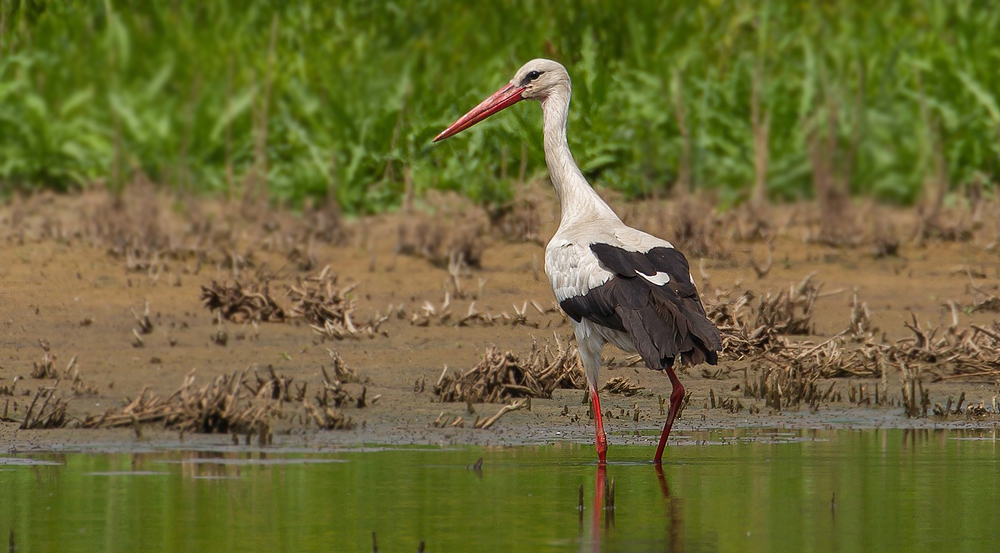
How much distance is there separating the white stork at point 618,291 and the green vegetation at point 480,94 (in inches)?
192

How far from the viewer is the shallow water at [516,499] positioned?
4895mm

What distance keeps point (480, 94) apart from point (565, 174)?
205 inches

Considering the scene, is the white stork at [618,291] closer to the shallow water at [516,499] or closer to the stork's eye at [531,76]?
the shallow water at [516,499]

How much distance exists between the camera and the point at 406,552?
15.3ft

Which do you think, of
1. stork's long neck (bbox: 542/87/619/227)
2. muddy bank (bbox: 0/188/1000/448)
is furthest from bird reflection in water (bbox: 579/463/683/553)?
stork's long neck (bbox: 542/87/619/227)

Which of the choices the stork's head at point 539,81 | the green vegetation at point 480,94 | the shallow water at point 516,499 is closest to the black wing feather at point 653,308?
the shallow water at point 516,499

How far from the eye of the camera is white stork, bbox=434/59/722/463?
623 cm

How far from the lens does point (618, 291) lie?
6547mm

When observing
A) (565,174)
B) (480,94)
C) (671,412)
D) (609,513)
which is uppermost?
(480,94)

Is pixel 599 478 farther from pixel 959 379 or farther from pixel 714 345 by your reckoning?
pixel 959 379

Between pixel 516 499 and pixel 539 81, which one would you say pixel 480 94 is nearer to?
pixel 539 81

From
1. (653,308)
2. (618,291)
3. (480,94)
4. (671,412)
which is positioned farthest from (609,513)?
(480,94)

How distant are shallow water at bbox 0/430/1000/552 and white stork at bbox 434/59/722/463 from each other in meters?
0.46

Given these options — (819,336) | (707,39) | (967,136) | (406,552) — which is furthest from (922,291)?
(406,552)
